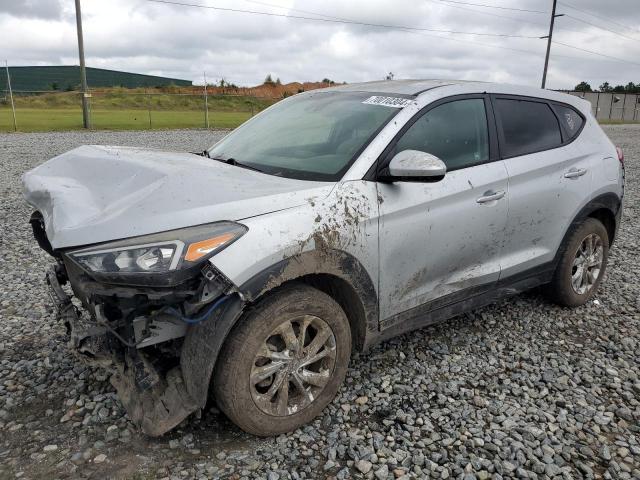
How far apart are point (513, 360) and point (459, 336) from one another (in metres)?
0.45

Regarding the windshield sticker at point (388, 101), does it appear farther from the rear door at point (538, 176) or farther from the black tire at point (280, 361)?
the black tire at point (280, 361)

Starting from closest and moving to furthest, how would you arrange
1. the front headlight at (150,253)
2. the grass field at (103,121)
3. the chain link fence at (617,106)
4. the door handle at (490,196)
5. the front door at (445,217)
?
the front headlight at (150,253), the front door at (445,217), the door handle at (490,196), the grass field at (103,121), the chain link fence at (617,106)

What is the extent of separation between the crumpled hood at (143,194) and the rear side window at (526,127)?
165cm

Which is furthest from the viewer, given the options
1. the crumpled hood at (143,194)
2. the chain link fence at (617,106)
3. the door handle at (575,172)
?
the chain link fence at (617,106)

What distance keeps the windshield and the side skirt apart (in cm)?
99

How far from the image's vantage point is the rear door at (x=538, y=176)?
373 cm

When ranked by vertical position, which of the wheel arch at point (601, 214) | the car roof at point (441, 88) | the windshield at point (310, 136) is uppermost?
the car roof at point (441, 88)

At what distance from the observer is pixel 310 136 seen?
353 cm

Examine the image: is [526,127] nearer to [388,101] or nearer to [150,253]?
[388,101]

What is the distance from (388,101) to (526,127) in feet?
4.05

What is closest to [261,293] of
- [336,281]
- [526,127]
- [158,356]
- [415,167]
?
[336,281]

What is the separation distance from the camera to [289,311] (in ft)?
8.68

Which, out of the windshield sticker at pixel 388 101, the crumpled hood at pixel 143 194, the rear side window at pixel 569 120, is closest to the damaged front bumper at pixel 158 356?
the crumpled hood at pixel 143 194

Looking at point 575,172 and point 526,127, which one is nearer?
point 526,127
